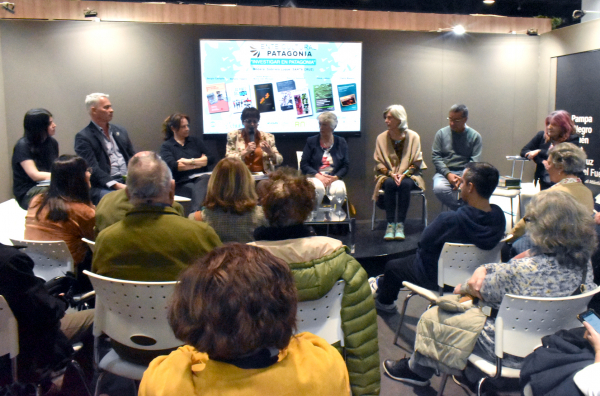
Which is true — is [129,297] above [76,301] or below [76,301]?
above

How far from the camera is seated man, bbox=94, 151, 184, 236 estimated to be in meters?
2.67

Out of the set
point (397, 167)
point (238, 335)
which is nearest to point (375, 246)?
point (397, 167)

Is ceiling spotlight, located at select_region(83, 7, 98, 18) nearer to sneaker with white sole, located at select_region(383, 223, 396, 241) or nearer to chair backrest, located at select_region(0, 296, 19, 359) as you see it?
sneaker with white sole, located at select_region(383, 223, 396, 241)

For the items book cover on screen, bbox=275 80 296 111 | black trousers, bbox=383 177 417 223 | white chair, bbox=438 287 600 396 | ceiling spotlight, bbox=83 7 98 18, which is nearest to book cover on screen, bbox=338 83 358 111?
book cover on screen, bbox=275 80 296 111

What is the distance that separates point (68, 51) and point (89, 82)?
39 centimetres

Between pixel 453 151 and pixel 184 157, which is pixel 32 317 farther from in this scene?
pixel 453 151

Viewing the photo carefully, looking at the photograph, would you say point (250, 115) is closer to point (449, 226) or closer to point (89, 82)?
point (89, 82)

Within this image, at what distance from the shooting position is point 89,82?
5406mm

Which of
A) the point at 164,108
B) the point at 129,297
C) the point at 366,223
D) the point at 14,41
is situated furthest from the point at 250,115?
the point at 129,297

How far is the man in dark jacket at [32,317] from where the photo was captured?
71.9 inches

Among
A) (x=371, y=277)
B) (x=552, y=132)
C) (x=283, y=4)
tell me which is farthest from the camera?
(x=283, y=4)

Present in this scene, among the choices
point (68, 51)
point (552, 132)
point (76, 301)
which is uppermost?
point (68, 51)

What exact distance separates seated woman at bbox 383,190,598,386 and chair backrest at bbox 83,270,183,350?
1341 millimetres

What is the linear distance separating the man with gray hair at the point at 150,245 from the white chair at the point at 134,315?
11cm
